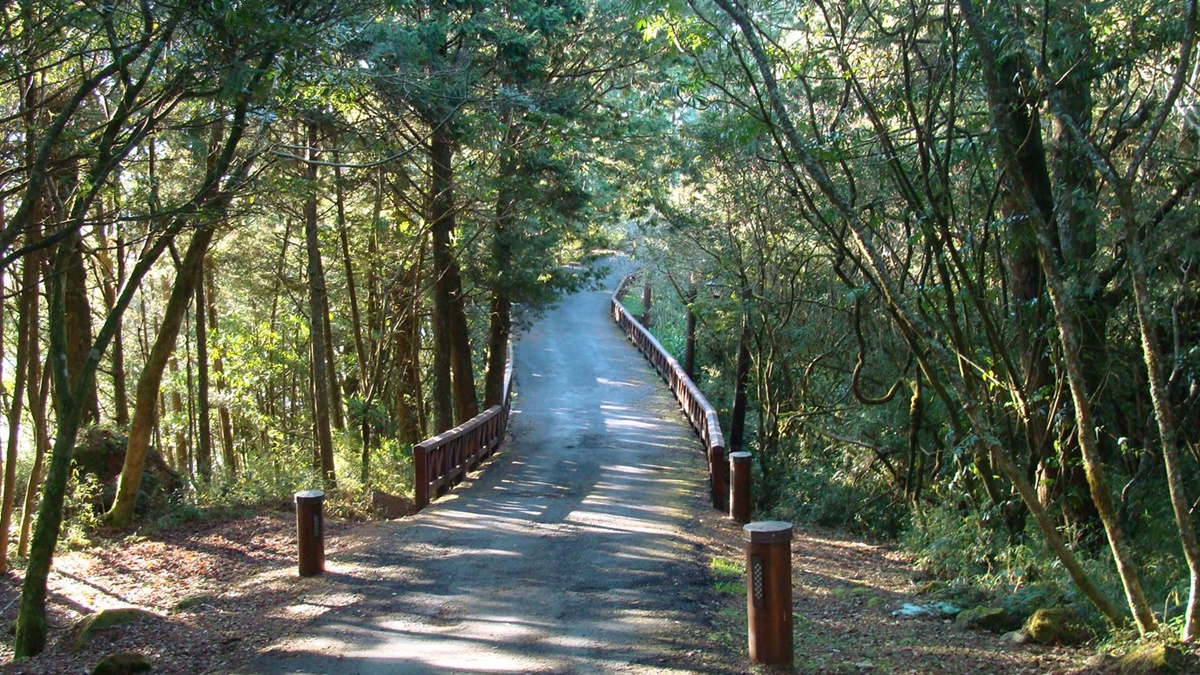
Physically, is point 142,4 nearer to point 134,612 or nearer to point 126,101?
point 126,101

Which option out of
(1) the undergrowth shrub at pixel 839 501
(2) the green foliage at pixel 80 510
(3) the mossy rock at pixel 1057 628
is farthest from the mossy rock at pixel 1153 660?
(2) the green foliage at pixel 80 510

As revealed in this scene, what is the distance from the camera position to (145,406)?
1240 cm

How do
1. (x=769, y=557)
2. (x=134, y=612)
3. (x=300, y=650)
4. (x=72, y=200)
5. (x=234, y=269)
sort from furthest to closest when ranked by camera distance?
(x=234, y=269) → (x=72, y=200) → (x=134, y=612) → (x=300, y=650) → (x=769, y=557)

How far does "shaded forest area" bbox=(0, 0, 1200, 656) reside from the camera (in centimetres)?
715

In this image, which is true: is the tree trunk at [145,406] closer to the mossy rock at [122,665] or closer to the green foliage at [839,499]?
the mossy rock at [122,665]

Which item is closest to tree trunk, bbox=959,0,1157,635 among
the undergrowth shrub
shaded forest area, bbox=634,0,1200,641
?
shaded forest area, bbox=634,0,1200,641

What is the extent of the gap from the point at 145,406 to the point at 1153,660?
445 inches

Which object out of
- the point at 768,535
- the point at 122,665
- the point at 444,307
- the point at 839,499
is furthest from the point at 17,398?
the point at 839,499

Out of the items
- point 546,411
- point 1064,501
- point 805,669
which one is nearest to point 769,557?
point 805,669

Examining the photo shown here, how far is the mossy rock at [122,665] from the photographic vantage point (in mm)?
6277

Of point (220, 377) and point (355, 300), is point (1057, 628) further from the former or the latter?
point (220, 377)

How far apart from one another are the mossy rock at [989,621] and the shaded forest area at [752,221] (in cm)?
49

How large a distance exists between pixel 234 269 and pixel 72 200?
46.2 ft

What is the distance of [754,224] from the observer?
16.1 meters
